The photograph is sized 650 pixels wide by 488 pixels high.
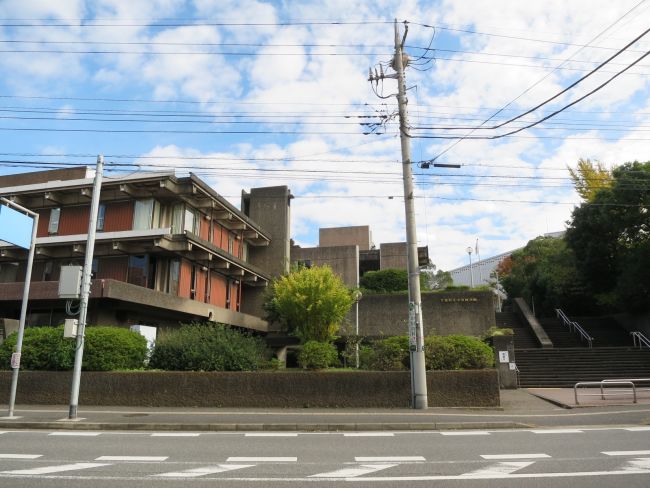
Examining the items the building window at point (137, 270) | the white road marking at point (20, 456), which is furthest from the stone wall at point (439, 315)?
the white road marking at point (20, 456)

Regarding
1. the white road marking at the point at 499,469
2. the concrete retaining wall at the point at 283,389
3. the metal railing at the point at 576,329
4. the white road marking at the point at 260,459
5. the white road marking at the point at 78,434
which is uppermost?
the metal railing at the point at 576,329

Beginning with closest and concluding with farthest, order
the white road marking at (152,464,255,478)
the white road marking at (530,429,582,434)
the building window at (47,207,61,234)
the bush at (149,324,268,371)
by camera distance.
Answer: the white road marking at (152,464,255,478) < the white road marking at (530,429,582,434) < the bush at (149,324,268,371) < the building window at (47,207,61,234)

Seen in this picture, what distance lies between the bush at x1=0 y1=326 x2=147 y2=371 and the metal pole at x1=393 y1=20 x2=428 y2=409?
9.67 m

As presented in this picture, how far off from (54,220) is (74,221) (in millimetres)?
1184

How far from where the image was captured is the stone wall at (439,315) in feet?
85.6

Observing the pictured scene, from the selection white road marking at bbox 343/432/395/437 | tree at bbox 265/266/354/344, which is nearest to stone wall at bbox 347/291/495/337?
tree at bbox 265/266/354/344

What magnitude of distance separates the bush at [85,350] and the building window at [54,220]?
922 centimetres

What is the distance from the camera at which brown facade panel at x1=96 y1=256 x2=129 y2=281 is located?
2414cm

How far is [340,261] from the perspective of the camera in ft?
132

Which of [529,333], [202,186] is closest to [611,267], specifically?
[529,333]

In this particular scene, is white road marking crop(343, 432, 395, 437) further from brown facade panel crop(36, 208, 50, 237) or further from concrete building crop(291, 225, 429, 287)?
brown facade panel crop(36, 208, 50, 237)

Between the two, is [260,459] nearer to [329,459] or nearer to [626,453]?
[329,459]

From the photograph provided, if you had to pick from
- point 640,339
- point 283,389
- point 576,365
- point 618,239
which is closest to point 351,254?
point 618,239

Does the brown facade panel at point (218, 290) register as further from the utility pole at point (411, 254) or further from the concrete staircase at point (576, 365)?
the concrete staircase at point (576, 365)
